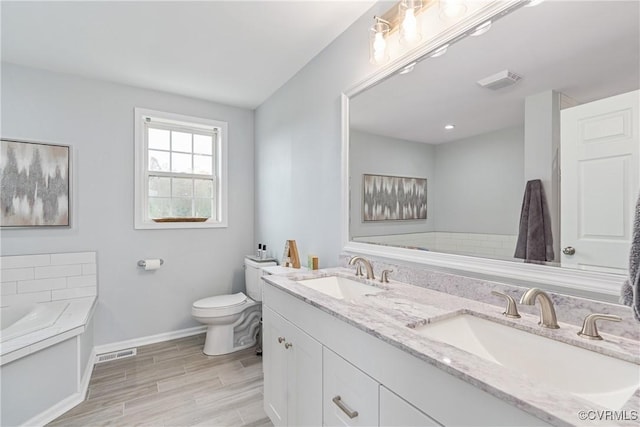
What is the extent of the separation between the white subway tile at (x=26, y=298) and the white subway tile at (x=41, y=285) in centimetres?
3

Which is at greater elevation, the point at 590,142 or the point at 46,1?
the point at 46,1

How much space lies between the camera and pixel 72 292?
2562mm

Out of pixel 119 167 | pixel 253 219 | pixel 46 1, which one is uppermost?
pixel 46 1

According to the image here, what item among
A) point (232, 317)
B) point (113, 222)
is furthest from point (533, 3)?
point (113, 222)

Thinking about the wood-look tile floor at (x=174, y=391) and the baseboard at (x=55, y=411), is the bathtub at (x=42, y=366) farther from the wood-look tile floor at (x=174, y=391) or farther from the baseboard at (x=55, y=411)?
the wood-look tile floor at (x=174, y=391)

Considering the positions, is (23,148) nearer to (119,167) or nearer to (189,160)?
(119,167)

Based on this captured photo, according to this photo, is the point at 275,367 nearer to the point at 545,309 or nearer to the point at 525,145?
the point at 545,309

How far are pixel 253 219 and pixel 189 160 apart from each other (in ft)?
3.07

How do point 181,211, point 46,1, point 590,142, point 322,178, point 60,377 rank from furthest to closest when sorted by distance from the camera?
point 181,211
point 322,178
point 60,377
point 46,1
point 590,142

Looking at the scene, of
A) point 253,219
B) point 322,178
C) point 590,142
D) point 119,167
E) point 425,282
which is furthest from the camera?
point 253,219

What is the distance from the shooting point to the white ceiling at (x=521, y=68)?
0.89 meters

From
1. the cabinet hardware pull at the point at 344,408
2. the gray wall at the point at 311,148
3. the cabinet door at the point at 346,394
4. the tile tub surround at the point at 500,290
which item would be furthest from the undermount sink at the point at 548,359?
the gray wall at the point at 311,148

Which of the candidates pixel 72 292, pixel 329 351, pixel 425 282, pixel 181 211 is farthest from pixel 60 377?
pixel 425 282

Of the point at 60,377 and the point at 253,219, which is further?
the point at 253,219
